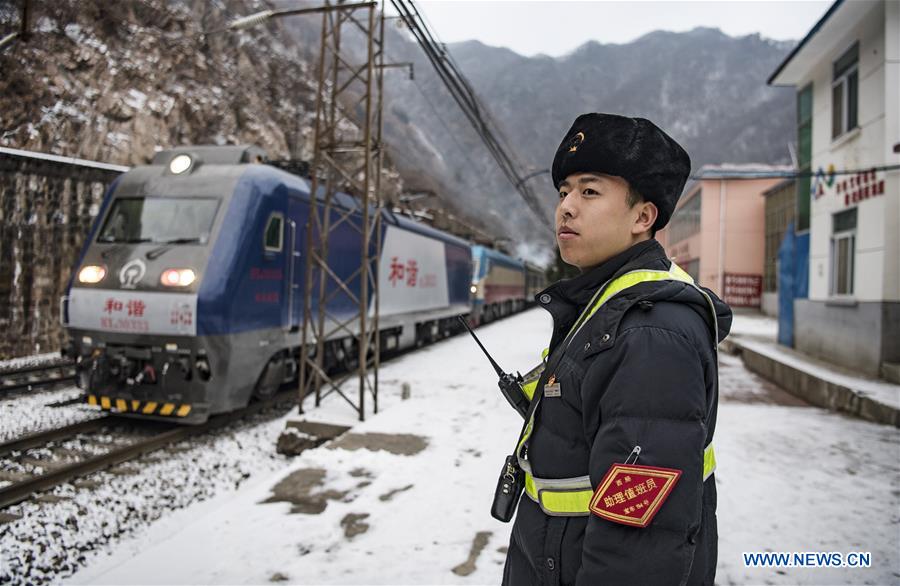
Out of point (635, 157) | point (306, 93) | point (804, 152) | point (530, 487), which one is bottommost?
point (530, 487)

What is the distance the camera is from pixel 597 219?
1468 millimetres

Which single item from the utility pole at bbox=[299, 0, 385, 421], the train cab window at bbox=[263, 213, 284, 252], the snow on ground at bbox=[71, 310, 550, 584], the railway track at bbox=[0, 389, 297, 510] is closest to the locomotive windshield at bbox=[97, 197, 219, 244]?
the train cab window at bbox=[263, 213, 284, 252]

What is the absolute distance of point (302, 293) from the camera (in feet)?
25.2

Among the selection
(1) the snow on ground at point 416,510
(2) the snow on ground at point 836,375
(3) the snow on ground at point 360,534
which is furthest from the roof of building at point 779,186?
(3) the snow on ground at point 360,534

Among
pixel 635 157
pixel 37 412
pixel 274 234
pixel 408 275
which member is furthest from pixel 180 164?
pixel 635 157

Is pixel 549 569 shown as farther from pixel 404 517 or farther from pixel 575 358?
→ pixel 404 517

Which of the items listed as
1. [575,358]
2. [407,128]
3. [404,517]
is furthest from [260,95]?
[407,128]

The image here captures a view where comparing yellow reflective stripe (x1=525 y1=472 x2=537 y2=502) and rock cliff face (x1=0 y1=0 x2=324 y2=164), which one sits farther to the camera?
rock cliff face (x1=0 y1=0 x2=324 y2=164)

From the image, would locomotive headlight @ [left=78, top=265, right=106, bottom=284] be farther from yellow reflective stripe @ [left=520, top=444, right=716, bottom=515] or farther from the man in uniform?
yellow reflective stripe @ [left=520, top=444, right=716, bottom=515]

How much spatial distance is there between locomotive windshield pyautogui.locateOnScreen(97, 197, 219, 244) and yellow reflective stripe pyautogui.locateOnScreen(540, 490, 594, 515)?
575 centimetres

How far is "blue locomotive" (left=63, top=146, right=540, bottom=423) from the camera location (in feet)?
19.4

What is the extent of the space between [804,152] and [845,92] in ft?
7.11

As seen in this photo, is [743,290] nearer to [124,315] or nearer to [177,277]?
[177,277]

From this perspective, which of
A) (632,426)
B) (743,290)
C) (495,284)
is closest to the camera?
(632,426)
